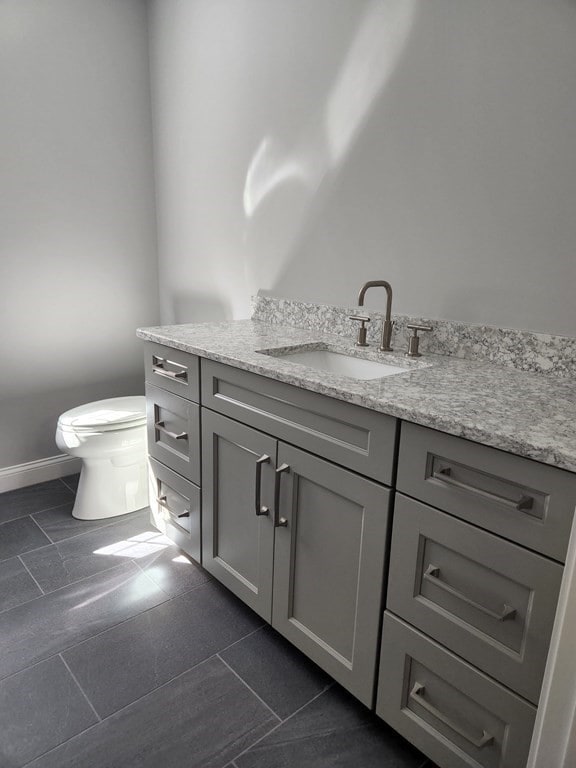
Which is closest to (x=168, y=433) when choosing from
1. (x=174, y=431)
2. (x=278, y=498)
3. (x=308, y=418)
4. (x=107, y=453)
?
(x=174, y=431)

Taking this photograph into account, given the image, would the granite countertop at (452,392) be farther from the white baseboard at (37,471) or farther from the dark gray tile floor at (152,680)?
the white baseboard at (37,471)

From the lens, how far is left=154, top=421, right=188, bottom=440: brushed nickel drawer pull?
1925mm

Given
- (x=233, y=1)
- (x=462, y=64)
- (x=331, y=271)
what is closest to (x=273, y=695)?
(x=331, y=271)

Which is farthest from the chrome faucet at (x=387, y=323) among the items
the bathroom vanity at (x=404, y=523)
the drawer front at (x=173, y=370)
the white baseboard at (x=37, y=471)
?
the white baseboard at (x=37, y=471)

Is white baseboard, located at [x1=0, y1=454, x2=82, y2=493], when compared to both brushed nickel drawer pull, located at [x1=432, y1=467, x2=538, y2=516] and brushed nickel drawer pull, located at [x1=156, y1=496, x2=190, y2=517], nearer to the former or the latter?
brushed nickel drawer pull, located at [x1=156, y1=496, x2=190, y2=517]

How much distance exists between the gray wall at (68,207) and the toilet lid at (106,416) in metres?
0.39

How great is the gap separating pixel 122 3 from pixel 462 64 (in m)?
1.83

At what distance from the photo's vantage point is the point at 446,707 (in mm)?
1194

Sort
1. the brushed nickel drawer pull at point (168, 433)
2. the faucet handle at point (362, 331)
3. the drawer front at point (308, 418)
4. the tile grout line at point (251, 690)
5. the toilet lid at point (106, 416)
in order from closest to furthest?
the drawer front at point (308, 418) < the tile grout line at point (251, 690) < the faucet handle at point (362, 331) < the brushed nickel drawer pull at point (168, 433) < the toilet lid at point (106, 416)

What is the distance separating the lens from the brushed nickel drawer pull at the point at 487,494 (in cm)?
99

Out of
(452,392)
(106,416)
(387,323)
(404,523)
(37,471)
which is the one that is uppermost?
(387,323)

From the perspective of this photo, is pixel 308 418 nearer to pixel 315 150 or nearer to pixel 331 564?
pixel 331 564

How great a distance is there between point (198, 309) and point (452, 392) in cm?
172

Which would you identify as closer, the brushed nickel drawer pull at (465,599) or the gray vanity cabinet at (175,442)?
the brushed nickel drawer pull at (465,599)
